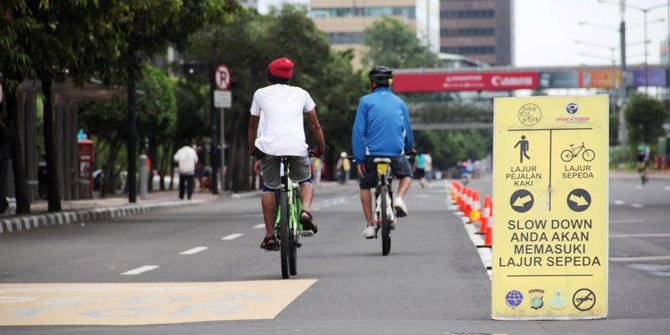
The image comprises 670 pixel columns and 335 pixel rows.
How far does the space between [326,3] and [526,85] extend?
6137 cm

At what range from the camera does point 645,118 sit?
8600 cm

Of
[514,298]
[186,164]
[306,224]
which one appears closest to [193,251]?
[306,224]

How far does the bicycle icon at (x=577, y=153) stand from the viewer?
25.6 feet

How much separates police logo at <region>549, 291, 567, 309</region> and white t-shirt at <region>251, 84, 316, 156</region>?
4.13 metres

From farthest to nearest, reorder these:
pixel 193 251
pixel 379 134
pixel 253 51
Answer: pixel 253 51, pixel 193 251, pixel 379 134

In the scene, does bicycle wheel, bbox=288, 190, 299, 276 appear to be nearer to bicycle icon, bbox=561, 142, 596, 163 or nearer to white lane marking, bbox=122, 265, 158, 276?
white lane marking, bbox=122, 265, 158, 276

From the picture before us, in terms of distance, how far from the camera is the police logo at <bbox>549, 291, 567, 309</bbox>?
794cm

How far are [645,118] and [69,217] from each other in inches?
Result: 2564

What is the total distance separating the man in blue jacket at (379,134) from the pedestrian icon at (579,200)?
6237 millimetres

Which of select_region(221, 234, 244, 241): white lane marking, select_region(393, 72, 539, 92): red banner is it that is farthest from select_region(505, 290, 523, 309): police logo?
select_region(393, 72, 539, 92): red banner

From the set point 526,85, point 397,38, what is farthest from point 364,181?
point 397,38

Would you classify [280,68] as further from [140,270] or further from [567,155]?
[567,155]

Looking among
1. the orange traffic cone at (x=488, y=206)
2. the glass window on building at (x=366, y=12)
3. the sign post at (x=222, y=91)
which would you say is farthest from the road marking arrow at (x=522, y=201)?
the glass window on building at (x=366, y=12)

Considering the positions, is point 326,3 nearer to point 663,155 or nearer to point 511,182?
point 663,155
